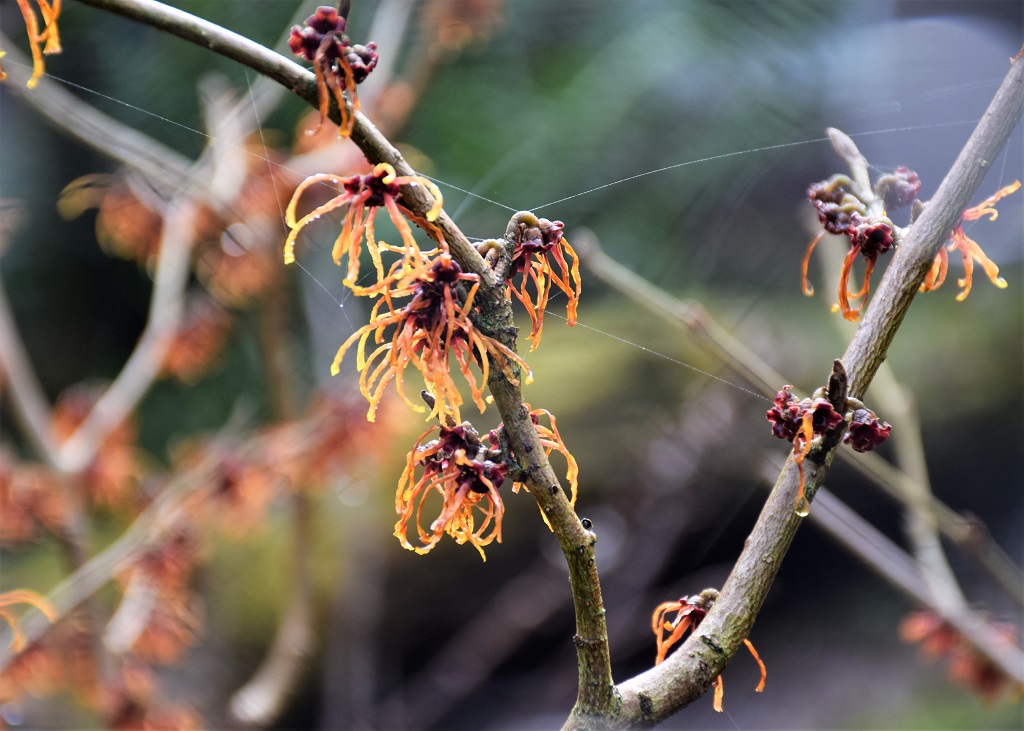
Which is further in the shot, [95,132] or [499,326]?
[95,132]

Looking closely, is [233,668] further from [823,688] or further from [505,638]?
[823,688]

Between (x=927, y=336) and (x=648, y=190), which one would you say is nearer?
(x=648, y=190)

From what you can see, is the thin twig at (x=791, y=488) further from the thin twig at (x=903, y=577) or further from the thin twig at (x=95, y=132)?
the thin twig at (x=95, y=132)

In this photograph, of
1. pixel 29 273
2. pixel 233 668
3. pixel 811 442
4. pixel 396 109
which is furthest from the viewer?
pixel 29 273

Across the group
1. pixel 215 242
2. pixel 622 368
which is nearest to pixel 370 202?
pixel 215 242

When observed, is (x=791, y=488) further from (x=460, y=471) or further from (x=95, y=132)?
(x=95, y=132)

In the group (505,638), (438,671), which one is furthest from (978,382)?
(438,671)
